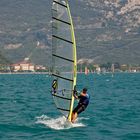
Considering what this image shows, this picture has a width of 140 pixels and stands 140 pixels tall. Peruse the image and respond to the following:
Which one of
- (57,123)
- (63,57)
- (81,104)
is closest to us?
(63,57)

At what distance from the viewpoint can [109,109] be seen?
1464 inches

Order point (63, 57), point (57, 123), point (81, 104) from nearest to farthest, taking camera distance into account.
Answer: point (63, 57), point (81, 104), point (57, 123)

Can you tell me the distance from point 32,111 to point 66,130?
9937 millimetres

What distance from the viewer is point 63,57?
24938mm

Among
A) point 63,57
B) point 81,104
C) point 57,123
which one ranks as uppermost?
point 63,57

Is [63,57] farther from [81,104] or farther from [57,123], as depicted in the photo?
[57,123]

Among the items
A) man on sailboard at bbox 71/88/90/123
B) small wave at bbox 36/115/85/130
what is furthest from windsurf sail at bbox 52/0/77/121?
small wave at bbox 36/115/85/130

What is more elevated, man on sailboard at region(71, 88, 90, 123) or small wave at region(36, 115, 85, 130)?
man on sailboard at region(71, 88, 90, 123)

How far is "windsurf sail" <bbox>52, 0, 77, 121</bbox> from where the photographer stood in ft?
79.9

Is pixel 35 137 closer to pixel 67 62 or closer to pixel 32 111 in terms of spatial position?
pixel 67 62

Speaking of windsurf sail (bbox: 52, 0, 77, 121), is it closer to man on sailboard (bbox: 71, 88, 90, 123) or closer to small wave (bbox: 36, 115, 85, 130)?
man on sailboard (bbox: 71, 88, 90, 123)

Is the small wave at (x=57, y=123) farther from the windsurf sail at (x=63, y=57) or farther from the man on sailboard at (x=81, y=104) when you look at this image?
the windsurf sail at (x=63, y=57)

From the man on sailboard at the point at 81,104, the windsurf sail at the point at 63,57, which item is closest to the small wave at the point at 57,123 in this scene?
the man on sailboard at the point at 81,104

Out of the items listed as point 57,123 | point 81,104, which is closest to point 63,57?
point 81,104
